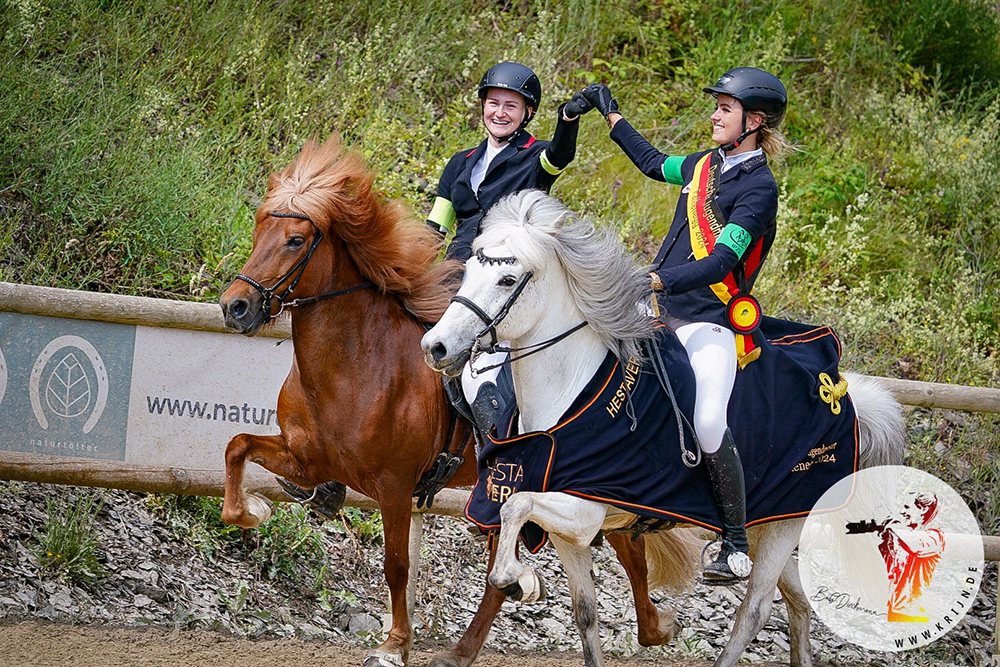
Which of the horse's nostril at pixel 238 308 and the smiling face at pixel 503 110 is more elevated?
the smiling face at pixel 503 110

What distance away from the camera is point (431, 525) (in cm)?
619

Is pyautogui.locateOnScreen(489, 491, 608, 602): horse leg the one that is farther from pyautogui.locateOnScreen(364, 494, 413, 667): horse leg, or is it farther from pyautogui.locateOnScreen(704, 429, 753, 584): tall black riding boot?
pyautogui.locateOnScreen(364, 494, 413, 667): horse leg

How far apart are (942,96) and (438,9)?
5.74 metres

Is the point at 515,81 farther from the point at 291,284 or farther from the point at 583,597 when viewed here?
the point at 583,597

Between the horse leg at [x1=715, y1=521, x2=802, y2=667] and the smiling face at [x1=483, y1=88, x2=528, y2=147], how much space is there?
2123 millimetres

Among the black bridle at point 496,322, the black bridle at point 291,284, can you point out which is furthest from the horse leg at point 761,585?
the black bridle at point 291,284

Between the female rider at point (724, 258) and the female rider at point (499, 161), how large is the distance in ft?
1.40

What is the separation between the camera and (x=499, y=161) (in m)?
4.46

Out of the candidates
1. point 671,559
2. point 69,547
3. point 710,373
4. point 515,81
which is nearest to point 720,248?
point 710,373

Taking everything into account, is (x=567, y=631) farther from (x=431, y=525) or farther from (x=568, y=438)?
(x=568, y=438)

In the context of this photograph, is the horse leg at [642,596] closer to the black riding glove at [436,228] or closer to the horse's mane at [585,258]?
the horse's mane at [585,258]

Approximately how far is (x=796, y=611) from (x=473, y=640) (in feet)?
5.14

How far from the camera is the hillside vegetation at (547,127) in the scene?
6.23 m

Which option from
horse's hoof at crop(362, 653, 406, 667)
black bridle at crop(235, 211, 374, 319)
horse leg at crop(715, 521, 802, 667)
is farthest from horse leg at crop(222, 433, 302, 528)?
horse leg at crop(715, 521, 802, 667)
